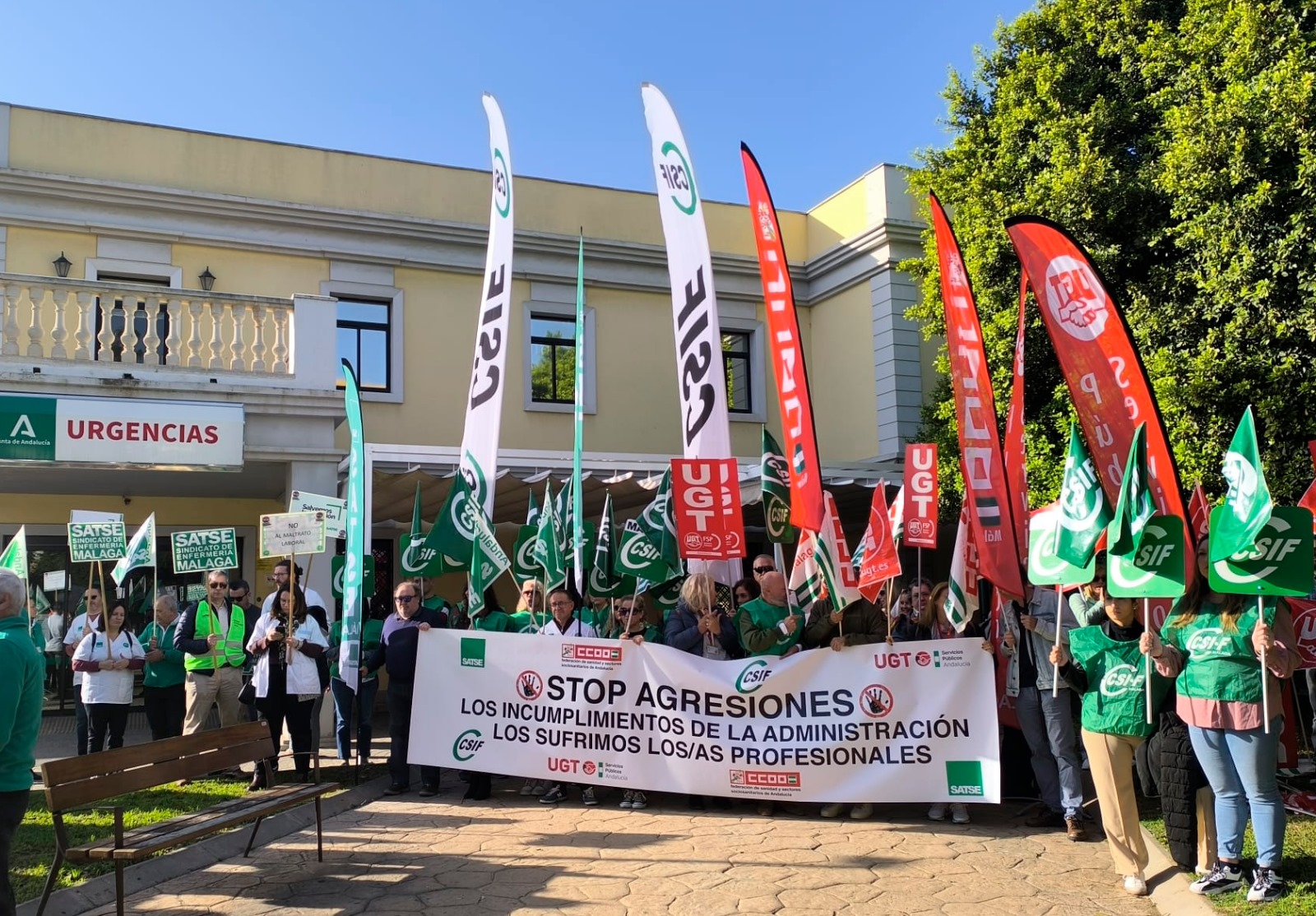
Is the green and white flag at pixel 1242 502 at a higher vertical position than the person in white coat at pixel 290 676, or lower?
higher

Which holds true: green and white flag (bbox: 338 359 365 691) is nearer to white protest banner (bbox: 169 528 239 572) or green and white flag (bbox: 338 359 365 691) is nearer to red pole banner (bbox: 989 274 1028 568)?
white protest banner (bbox: 169 528 239 572)

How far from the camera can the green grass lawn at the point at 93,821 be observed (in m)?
6.51

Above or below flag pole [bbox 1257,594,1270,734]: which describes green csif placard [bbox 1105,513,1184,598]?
above

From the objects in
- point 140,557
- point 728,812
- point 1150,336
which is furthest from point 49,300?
point 1150,336

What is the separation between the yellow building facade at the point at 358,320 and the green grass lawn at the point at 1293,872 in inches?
333

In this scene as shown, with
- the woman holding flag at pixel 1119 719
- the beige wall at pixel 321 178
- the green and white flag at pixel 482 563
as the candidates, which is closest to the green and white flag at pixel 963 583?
the woman holding flag at pixel 1119 719

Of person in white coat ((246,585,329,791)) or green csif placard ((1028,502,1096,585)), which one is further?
person in white coat ((246,585,329,791))

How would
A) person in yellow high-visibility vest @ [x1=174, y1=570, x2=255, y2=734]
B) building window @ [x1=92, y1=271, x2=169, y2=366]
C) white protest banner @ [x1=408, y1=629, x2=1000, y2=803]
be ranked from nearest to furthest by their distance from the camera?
white protest banner @ [x1=408, y1=629, x2=1000, y2=803] < person in yellow high-visibility vest @ [x1=174, y1=570, x2=255, y2=734] < building window @ [x1=92, y1=271, x2=169, y2=366]

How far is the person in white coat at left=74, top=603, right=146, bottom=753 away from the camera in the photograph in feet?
33.2

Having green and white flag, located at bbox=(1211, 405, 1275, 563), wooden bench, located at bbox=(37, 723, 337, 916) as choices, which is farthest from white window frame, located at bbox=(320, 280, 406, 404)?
green and white flag, located at bbox=(1211, 405, 1275, 563)

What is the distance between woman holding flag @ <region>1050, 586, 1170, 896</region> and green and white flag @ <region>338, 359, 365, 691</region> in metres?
6.39

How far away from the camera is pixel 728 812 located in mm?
8195

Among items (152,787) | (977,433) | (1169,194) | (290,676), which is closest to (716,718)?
(977,433)

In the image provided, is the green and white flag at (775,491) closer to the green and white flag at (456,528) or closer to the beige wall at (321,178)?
the green and white flag at (456,528)
